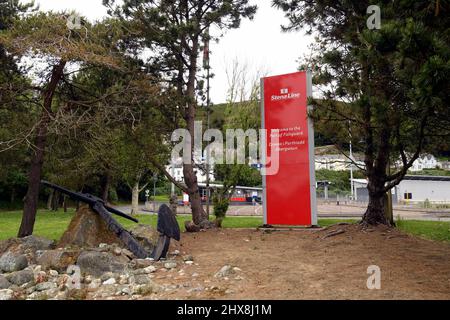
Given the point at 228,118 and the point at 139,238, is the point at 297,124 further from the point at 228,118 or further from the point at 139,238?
the point at 139,238

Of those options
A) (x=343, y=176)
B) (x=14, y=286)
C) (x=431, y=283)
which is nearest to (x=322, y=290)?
(x=431, y=283)

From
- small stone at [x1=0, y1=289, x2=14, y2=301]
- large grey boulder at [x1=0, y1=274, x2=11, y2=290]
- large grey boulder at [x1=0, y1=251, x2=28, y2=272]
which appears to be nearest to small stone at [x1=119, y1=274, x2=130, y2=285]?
small stone at [x1=0, y1=289, x2=14, y2=301]

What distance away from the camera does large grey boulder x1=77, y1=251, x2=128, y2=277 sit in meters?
5.90

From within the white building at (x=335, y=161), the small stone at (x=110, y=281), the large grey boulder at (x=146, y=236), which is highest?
the white building at (x=335, y=161)

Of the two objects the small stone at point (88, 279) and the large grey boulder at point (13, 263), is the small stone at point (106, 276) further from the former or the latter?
the large grey boulder at point (13, 263)

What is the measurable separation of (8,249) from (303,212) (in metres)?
7.62

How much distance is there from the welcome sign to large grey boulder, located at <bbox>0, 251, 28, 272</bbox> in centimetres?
722

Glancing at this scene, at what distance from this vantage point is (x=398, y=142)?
25.4 ft

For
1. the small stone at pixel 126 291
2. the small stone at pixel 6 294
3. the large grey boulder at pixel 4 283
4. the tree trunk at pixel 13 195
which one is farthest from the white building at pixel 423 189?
the small stone at pixel 6 294

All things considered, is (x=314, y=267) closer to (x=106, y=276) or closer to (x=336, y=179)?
(x=106, y=276)

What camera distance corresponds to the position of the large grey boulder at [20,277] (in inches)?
219

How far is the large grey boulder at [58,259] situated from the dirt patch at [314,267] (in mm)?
1557

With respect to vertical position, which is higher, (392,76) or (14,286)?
(392,76)

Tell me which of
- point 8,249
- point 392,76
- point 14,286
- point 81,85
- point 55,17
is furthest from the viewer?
point 81,85
